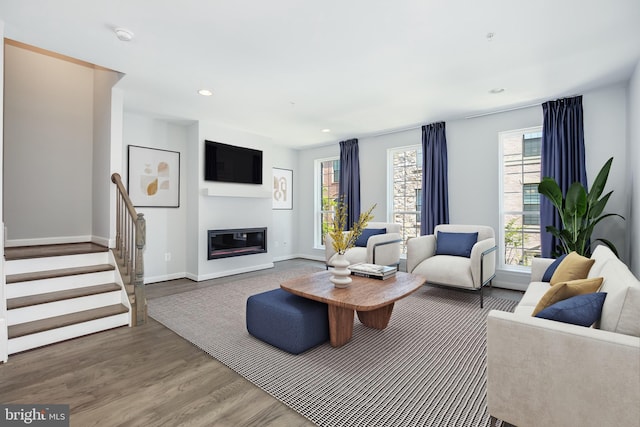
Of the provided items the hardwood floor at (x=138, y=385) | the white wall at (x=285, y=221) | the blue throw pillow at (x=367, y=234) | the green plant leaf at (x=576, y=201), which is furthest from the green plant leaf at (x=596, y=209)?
the white wall at (x=285, y=221)

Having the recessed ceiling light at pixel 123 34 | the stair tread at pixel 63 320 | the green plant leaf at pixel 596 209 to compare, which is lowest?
the stair tread at pixel 63 320

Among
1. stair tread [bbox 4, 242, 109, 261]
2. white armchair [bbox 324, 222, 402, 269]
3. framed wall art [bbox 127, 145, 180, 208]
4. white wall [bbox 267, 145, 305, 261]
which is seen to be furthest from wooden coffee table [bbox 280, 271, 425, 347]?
white wall [bbox 267, 145, 305, 261]

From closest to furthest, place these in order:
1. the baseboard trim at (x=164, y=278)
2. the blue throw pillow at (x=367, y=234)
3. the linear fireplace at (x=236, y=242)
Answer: the baseboard trim at (x=164, y=278) < the linear fireplace at (x=236, y=242) < the blue throw pillow at (x=367, y=234)

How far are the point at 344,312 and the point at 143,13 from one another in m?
2.72

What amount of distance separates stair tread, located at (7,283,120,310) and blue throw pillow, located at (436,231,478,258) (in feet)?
13.1

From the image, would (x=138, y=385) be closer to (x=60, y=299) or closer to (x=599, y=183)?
(x=60, y=299)

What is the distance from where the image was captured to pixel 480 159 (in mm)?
4637

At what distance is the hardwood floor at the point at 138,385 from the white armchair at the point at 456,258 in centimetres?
263

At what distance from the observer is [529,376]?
4.65ft

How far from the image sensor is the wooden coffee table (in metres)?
2.37

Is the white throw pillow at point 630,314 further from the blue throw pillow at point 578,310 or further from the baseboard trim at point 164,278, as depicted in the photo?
the baseboard trim at point 164,278

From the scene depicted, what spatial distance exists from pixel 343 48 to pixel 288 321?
91.9 inches

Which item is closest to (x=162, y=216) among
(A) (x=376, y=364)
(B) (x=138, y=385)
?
(B) (x=138, y=385)

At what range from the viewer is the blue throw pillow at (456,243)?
412 centimetres
